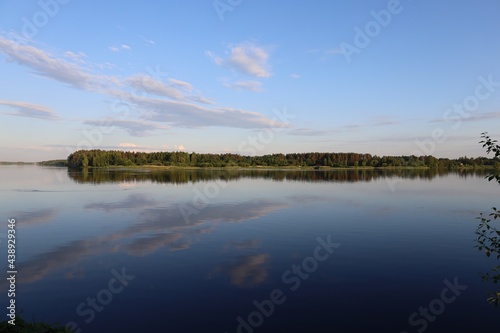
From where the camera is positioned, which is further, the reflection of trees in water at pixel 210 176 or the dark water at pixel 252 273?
the reflection of trees in water at pixel 210 176

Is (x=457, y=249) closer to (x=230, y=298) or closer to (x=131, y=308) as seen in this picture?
(x=230, y=298)

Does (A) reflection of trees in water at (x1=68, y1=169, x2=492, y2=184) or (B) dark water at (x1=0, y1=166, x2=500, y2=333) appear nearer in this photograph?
(B) dark water at (x1=0, y1=166, x2=500, y2=333)

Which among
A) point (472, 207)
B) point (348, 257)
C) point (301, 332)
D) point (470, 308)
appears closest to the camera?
point (301, 332)

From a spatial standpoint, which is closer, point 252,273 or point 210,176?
point 252,273

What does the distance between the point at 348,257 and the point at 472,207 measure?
2968cm

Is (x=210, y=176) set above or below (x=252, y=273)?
above

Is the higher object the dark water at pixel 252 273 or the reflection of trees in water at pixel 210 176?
the reflection of trees in water at pixel 210 176

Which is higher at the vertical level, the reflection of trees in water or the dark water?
the reflection of trees in water

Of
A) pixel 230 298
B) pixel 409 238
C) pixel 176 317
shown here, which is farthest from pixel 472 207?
pixel 176 317

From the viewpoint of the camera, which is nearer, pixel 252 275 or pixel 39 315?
pixel 39 315

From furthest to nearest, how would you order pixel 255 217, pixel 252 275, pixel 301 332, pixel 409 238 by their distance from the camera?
pixel 255 217 < pixel 409 238 < pixel 252 275 < pixel 301 332

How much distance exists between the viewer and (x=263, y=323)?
491 inches

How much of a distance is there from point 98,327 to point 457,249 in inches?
843

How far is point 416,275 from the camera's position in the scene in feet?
56.1
